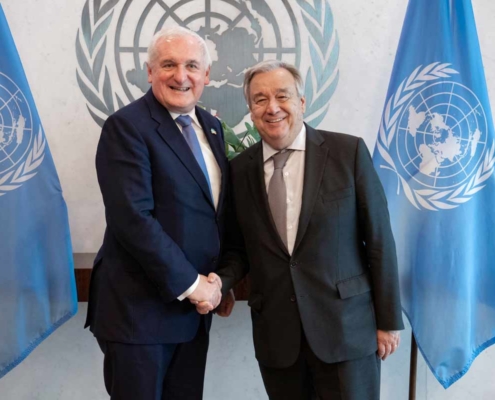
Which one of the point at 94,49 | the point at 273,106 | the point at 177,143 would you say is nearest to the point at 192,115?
the point at 177,143

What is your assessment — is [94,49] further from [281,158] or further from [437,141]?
[437,141]

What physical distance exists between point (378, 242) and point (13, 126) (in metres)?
1.64

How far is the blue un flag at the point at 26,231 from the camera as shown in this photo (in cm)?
218

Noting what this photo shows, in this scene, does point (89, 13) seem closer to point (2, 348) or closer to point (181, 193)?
point (181, 193)

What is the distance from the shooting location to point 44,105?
8.52 ft

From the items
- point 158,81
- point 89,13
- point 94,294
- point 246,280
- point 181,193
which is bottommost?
point 246,280

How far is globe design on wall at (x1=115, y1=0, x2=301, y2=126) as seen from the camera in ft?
8.45

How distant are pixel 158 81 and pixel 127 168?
0.33 metres

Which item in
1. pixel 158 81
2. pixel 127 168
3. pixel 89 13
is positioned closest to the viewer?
pixel 127 168

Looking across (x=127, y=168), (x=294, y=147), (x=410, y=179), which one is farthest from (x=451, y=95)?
(x=127, y=168)

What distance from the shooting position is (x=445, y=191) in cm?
228

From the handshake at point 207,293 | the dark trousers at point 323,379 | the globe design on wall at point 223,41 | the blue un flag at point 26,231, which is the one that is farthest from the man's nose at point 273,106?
the blue un flag at point 26,231

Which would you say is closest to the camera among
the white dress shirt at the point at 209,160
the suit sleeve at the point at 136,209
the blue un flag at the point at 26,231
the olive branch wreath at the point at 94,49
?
the suit sleeve at the point at 136,209

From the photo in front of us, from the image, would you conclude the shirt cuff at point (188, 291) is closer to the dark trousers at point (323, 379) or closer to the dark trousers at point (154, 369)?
the dark trousers at point (154, 369)
